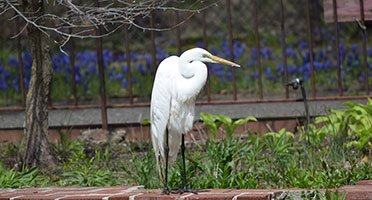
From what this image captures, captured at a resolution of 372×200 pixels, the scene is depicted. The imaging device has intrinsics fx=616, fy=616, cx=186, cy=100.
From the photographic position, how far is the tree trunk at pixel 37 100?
4781 mm

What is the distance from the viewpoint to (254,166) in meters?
4.37

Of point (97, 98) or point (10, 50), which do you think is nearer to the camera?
point (97, 98)

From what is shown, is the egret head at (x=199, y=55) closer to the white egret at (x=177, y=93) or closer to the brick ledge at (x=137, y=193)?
the white egret at (x=177, y=93)

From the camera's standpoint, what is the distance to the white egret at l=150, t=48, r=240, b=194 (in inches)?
138

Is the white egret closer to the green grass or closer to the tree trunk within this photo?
the green grass

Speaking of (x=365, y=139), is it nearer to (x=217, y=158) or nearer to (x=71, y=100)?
(x=217, y=158)

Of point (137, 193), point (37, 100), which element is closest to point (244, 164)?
point (137, 193)

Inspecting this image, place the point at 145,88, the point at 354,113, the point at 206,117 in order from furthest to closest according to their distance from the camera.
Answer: the point at 145,88 → the point at 206,117 → the point at 354,113

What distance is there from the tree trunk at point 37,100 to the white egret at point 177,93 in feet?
4.64

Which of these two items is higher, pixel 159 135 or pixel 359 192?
pixel 159 135

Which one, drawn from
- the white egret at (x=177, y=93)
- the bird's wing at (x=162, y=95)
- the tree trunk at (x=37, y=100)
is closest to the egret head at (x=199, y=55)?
the white egret at (x=177, y=93)

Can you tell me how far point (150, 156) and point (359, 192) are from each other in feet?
4.90

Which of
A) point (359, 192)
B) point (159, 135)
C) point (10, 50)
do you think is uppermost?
point (10, 50)

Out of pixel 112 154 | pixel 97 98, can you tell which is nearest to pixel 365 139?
pixel 112 154
